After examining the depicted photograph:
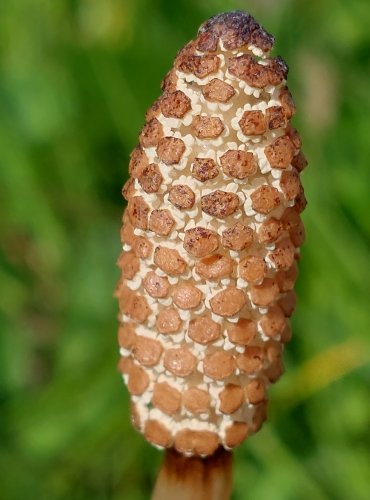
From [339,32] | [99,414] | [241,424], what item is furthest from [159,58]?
[241,424]

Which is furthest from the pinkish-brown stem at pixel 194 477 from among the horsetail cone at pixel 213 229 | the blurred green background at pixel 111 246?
the blurred green background at pixel 111 246

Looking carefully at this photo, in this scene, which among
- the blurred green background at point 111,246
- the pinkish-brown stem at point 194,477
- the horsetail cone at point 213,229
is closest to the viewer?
the horsetail cone at point 213,229

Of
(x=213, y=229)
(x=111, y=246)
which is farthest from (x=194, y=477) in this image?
(x=111, y=246)

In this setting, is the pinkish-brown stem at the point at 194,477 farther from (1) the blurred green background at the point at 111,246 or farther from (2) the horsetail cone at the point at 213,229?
(1) the blurred green background at the point at 111,246

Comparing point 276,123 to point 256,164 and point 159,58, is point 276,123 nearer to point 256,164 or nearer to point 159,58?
point 256,164

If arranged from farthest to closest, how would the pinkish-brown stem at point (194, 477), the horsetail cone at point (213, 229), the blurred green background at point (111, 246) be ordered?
the blurred green background at point (111, 246), the pinkish-brown stem at point (194, 477), the horsetail cone at point (213, 229)
